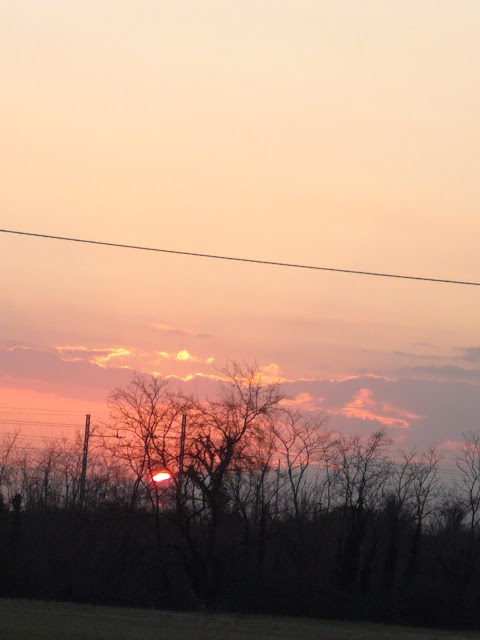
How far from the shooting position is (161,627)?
4028cm

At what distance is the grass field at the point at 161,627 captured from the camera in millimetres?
32969

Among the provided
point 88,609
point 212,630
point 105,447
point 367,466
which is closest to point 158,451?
point 105,447

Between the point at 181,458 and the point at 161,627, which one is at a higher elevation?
the point at 181,458

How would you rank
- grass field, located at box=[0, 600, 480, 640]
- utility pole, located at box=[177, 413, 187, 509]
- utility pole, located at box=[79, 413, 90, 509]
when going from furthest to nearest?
utility pole, located at box=[79, 413, 90, 509] < utility pole, located at box=[177, 413, 187, 509] < grass field, located at box=[0, 600, 480, 640]

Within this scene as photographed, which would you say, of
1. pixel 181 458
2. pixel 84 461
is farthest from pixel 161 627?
pixel 84 461

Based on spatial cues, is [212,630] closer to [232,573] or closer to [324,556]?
[232,573]

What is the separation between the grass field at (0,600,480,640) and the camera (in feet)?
108

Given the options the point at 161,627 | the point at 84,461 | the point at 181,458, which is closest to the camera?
the point at 161,627

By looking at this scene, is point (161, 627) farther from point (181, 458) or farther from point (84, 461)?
point (84, 461)

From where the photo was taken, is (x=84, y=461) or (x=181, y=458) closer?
(x=181, y=458)

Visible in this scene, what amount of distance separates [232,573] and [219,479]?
7500mm

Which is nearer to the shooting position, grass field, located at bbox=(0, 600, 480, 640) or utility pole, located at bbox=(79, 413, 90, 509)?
grass field, located at bbox=(0, 600, 480, 640)

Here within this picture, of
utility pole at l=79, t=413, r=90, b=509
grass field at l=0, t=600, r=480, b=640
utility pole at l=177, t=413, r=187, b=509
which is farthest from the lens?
utility pole at l=79, t=413, r=90, b=509

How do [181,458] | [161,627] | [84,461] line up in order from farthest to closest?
1. [84,461]
2. [181,458]
3. [161,627]
